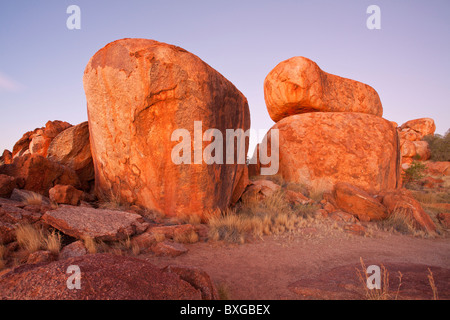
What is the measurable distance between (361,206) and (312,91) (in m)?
4.08

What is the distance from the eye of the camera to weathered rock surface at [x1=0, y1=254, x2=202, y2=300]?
163 cm

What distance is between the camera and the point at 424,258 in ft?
12.1

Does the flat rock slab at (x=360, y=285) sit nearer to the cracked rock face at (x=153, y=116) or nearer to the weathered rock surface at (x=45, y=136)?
the cracked rock face at (x=153, y=116)

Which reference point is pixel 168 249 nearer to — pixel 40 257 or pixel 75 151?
pixel 40 257

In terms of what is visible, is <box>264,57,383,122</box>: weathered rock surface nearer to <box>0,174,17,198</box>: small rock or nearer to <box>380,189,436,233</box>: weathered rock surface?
<box>380,189,436,233</box>: weathered rock surface

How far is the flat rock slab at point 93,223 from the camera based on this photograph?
10.7 feet

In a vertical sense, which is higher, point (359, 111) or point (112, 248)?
point (359, 111)

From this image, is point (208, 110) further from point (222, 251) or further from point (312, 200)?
point (312, 200)

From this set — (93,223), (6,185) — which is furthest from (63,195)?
(93,223)

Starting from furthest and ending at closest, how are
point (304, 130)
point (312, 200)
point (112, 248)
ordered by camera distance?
point (304, 130) → point (312, 200) → point (112, 248)

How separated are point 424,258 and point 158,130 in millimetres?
4555
